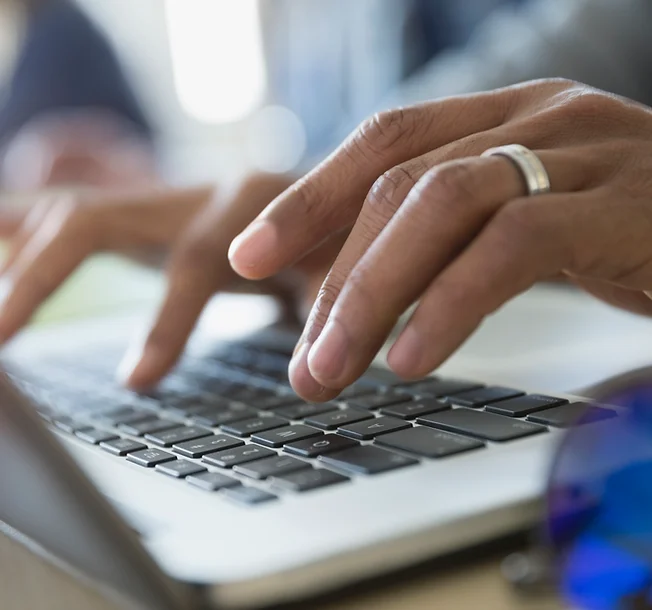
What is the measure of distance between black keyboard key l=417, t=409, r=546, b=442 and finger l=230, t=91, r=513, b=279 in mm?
127

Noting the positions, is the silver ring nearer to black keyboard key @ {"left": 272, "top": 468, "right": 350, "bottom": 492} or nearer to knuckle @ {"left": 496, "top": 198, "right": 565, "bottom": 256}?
knuckle @ {"left": 496, "top": 198, "right": 565, "bottom": 256}

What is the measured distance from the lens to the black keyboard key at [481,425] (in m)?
0.36

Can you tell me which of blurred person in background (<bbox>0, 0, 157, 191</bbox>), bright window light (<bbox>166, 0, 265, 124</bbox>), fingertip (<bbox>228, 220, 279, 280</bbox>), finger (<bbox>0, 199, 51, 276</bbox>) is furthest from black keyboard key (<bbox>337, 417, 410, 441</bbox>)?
bright window light (<bbox>166, 0, 265, 124</bbox>)

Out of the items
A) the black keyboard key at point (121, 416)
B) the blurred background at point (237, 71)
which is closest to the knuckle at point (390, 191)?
the black keyboard key at point (121, 416)

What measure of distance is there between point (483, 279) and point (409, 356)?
5cm

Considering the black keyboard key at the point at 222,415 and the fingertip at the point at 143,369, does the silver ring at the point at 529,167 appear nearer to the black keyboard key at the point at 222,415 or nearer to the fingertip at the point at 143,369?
the black keyboard key at the point at 222,415

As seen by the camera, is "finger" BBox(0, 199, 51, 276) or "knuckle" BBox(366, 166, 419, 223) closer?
"knuckle" BBox(366, 166, 419, 223)

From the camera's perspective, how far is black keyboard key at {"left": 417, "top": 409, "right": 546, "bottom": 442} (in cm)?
36

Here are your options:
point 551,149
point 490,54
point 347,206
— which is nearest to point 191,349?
point 347,206

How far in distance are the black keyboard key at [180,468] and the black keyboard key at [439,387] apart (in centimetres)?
15

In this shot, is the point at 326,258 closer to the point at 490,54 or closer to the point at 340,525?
the point at 340,525

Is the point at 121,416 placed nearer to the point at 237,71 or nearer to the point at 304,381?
the point at 304,381

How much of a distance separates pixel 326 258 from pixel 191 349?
16cm

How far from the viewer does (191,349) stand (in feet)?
2.43
